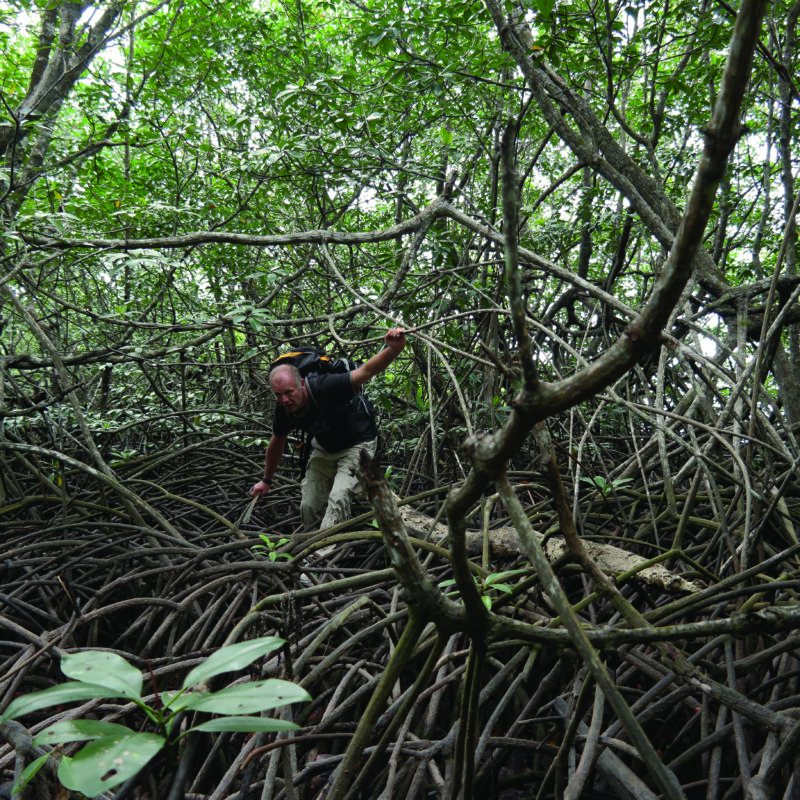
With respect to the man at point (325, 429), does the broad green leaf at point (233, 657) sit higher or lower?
higher

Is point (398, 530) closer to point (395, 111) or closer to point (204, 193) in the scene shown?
point (395, 111)

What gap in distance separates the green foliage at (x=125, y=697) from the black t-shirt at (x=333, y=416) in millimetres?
2283

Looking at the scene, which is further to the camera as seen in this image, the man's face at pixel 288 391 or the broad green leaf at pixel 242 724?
the man's face at pixel 288 391

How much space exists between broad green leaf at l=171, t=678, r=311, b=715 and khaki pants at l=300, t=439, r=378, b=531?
2.42 meters

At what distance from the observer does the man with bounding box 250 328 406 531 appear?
2930mm

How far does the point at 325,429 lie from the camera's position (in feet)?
10.4

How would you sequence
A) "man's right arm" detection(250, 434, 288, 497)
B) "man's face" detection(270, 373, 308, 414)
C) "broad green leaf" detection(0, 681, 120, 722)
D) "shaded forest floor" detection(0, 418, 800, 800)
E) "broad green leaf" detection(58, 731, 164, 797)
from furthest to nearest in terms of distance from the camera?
"man's right arm" detection(250, 434, 288, 497) < "man's face" detection(270, 373, 308, 414) < "shaded forest floor" detection(0, 418, 800, 800) < "broad green leaf" detection(0, 681, 120, 722) < "broad green leaf" detection(58, 731, 164, 797)

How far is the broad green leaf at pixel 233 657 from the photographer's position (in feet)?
2.13

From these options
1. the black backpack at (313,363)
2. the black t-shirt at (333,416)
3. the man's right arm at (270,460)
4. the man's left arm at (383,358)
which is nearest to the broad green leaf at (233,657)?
the man's left arm at (383,358)

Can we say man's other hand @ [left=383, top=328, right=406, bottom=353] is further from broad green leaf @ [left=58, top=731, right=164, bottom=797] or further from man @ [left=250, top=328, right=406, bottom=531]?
broad green leaf @ [left=58, top=731, right=164, bottom=797]

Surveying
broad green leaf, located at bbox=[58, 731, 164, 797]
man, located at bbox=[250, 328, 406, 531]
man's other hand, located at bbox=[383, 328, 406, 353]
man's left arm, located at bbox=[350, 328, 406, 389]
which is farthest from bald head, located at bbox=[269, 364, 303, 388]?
broad green leaf, located at bbox=[58, 731, 164, 797]

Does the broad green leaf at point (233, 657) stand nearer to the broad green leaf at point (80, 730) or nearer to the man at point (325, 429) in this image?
the broad green leaf at point (80, 730)

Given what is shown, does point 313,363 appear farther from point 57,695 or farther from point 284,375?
point 57,695

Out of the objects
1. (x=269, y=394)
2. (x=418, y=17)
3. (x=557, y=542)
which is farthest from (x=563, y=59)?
(x=269, y=394)
